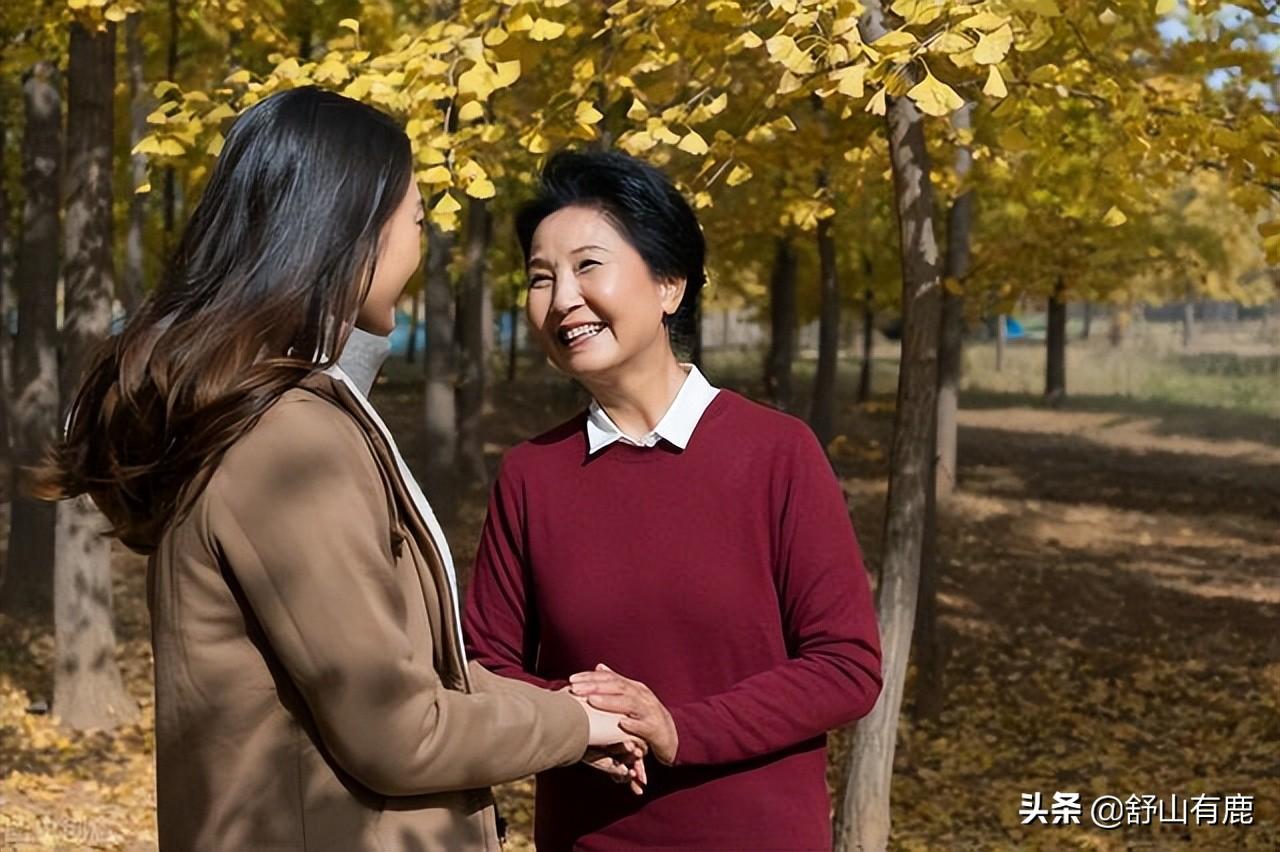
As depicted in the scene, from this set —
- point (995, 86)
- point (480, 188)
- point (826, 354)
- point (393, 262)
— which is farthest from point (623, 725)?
point (826, 354)

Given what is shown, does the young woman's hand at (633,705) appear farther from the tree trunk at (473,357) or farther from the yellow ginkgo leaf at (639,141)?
the tree trunk at (473,357)

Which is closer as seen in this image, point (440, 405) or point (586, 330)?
point (586, 330)

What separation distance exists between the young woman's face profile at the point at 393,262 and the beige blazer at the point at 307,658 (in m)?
0.16

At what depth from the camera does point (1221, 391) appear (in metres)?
35.2

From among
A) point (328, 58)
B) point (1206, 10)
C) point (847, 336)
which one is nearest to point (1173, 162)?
point (1206, 10)

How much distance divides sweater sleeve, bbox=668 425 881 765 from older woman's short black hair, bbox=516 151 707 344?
364 millimetres

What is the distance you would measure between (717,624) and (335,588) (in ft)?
2.83

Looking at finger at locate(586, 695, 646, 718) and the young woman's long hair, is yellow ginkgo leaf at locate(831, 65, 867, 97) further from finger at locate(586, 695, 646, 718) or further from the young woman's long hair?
the young woman's long hair

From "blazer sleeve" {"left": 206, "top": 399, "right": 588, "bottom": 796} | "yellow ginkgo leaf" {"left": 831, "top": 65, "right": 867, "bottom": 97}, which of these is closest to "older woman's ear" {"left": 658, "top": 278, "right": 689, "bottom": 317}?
"blazer sleeve" {"left": 206, "top": 399, "right": 588, "bottom": 796}

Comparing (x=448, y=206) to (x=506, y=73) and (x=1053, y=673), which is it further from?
(x=1053, y=673)

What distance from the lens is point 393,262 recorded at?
205 centimetres

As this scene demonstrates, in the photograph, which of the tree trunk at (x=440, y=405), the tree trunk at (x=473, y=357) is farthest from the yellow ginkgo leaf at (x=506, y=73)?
the tree trunk at (x=473, y=357)

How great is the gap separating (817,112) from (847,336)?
127ft

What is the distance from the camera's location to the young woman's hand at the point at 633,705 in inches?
92.6
